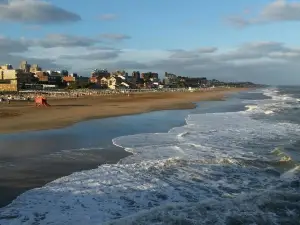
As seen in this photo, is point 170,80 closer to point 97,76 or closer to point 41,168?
point 97,76

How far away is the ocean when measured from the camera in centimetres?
673

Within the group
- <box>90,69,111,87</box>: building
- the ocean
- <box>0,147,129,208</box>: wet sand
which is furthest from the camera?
<box>90,69,111,87</box>: building

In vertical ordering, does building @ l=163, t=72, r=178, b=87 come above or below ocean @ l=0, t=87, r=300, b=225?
above

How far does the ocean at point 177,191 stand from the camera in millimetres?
6727

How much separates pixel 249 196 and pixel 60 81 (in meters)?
122

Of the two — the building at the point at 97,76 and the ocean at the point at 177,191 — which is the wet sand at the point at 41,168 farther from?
the building at the point at 97,76

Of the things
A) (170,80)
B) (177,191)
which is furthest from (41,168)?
(170,80)

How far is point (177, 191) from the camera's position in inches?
328

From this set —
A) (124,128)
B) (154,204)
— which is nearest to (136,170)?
(154,204)

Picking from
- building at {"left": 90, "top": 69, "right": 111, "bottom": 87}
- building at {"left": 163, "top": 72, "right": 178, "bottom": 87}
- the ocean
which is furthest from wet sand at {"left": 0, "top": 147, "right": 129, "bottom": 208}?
building at {"left": 163, "top": 72, "right": 178, "bottom": 87}

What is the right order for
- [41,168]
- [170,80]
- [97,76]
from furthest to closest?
[170,80]
[97,76]
[41,168]

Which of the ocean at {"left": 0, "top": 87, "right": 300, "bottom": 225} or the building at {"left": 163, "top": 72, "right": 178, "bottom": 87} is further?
the building at {"left": 163, "top": 72, "right": 178, "bottom": 87}

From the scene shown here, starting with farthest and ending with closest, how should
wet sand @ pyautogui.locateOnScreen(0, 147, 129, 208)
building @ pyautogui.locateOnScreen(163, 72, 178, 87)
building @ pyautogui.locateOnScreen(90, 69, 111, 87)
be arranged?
building @ pyautogui.locateOnScreen(163, 72, 178, 87) → building @ pyautogui.locateOnScreen(90, 69, 111, 87) → wet sand @ pyautogui.locateOnScreen(0, 147, 129, 208)

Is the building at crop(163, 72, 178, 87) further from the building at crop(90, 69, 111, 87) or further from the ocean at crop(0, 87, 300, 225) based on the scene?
the ocean at crop(0, 87, 300, 225)
